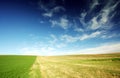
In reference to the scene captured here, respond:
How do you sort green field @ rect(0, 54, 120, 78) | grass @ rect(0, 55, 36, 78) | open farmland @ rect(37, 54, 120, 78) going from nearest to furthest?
1. open farmland @ rect(37, 54, 120, 78)
2. green field @ rect(0, 54, 120, 78)
3. grass @ rect(0, 55, 36, 78)

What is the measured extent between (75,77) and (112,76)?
4.37m

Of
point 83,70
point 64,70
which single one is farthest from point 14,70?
point 83,70

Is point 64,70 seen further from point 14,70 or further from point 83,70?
point 14,70

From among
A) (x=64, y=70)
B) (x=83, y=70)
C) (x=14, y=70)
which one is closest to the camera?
(x=83, y=70)

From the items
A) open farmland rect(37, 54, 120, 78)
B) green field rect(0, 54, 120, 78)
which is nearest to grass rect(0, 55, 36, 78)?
green field rect(0, 54, 120, 78)

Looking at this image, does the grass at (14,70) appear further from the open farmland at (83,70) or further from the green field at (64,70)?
the open farmland at (83,70)

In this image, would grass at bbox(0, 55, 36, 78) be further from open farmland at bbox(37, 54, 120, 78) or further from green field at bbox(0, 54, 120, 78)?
open farmland at bbox(37, 54, 120, 78)

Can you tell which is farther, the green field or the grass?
the grass

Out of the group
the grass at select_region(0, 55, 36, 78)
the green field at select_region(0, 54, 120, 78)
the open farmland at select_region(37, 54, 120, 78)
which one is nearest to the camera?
the open farmland at select_region(37, 54, 120, 78)

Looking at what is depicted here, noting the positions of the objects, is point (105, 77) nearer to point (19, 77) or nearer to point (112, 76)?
point (112, 76)

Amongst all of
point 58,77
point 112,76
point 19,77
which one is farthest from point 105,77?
point 19,77

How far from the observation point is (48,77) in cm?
1471

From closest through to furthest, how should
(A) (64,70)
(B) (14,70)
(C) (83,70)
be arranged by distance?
(C) (83,70) < (A) (64,70) < (B) (14,70)

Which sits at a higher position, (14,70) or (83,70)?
(14,70)
